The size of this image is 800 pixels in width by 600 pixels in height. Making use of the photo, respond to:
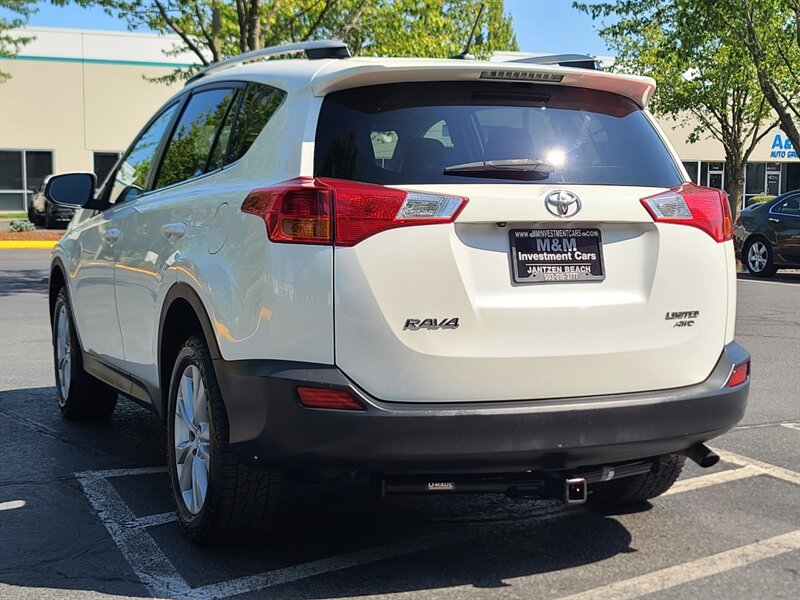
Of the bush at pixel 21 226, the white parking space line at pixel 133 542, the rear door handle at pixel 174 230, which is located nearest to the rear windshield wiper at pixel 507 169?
the rear door handle at pixel 174 230

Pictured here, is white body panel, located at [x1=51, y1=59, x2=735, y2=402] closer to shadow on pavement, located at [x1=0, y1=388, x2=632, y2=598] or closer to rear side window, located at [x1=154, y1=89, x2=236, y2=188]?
rear side window, located at [x1=154, y1=89, x2=236, y2=188]

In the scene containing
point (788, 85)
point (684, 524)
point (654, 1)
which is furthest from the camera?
point (788, 85)

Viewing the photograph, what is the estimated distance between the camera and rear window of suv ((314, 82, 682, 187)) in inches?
141

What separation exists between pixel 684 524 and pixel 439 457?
1.58 m

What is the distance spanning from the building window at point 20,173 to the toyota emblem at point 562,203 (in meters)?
34.9

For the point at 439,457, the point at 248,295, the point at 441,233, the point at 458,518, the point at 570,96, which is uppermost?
the point at 570,96

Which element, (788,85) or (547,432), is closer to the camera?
(547,432)

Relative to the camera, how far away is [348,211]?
3428 mm

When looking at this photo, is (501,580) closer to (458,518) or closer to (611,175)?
(458,518)

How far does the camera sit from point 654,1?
20.5 m

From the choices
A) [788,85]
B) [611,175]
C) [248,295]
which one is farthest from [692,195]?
[788,85]

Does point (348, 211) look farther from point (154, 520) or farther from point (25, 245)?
point (25, 245)

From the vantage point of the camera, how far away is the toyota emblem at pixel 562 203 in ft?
11.8

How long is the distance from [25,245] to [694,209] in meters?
22.7
